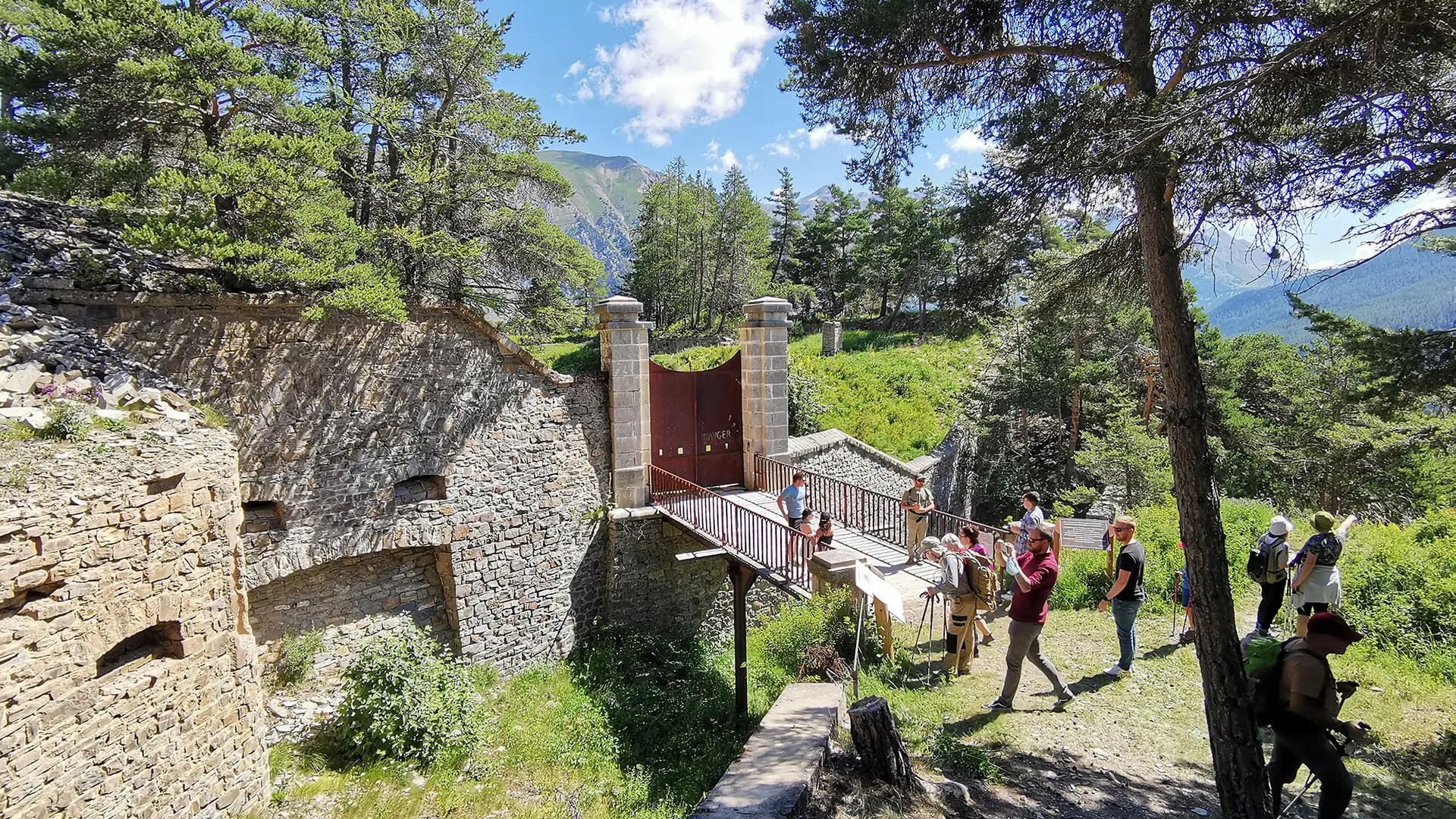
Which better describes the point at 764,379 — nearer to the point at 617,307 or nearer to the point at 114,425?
the point at 617,307

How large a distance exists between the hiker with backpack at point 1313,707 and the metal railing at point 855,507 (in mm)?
2995

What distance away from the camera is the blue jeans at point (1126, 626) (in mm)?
6750

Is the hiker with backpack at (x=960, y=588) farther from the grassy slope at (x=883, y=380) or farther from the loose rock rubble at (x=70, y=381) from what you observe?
the grassy slope at (x=883, y=380)

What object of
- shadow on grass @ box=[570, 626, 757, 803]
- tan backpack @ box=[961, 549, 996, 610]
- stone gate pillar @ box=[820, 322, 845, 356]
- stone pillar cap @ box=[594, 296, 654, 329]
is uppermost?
stone gate pillar @ box=[820, 322, 845, 356]

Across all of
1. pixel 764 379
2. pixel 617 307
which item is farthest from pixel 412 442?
pixel 764 379

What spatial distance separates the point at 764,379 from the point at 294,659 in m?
8.33

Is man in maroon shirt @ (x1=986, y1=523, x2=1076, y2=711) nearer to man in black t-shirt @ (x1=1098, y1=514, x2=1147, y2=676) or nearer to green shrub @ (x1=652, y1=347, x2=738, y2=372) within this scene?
man in black t-shirt @ (x1=1098, y1=514, x2=1147, y2=676)

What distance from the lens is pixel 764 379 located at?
12.3 m

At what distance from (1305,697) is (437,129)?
13.1m

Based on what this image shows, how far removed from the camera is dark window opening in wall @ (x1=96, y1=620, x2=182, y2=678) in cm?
561

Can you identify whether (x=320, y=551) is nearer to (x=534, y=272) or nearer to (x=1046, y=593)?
(x=534, y=272)

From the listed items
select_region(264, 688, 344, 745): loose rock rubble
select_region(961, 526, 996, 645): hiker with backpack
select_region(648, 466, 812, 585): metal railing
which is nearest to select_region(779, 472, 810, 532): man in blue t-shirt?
select_region(648, 466, 812, 585): metal railing

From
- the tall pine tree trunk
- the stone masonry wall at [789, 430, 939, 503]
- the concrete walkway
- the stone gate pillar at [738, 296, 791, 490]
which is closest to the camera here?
the concrete walkway

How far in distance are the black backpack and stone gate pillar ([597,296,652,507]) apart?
8.46 metres
